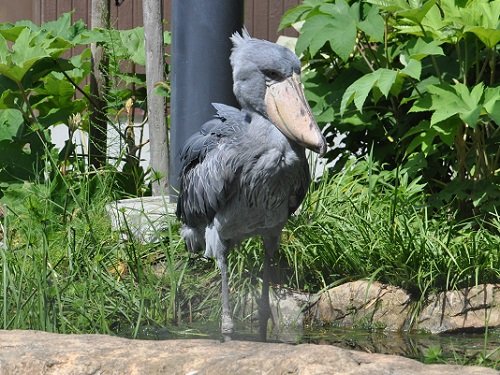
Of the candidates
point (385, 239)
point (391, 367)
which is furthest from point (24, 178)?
point (391, 367)

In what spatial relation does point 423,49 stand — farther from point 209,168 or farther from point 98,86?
point 98,86

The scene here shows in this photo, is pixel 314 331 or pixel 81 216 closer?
pixel 314 331

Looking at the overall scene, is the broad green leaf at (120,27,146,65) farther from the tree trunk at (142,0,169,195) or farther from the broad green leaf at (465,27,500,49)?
the broad green leaf at (465,27,500,49)

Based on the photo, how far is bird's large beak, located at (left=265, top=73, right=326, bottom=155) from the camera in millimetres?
3898

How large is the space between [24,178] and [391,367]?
391 centimetres

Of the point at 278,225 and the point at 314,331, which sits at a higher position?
the point at 278,225

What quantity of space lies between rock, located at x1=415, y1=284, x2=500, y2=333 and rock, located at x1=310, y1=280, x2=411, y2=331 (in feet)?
0.33

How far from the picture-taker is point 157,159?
6043 mm

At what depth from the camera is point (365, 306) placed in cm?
477

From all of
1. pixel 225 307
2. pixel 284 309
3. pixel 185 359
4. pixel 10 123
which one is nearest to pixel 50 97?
pixel 10 123

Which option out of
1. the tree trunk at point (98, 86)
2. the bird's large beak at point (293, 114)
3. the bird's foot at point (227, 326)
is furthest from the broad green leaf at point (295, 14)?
the bird's foot at point (227, 326)

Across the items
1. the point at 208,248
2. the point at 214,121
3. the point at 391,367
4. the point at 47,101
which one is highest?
the point at 47,101

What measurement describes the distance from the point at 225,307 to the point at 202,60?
1458 millimetres

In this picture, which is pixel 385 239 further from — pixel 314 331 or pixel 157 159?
pixel 157 159
